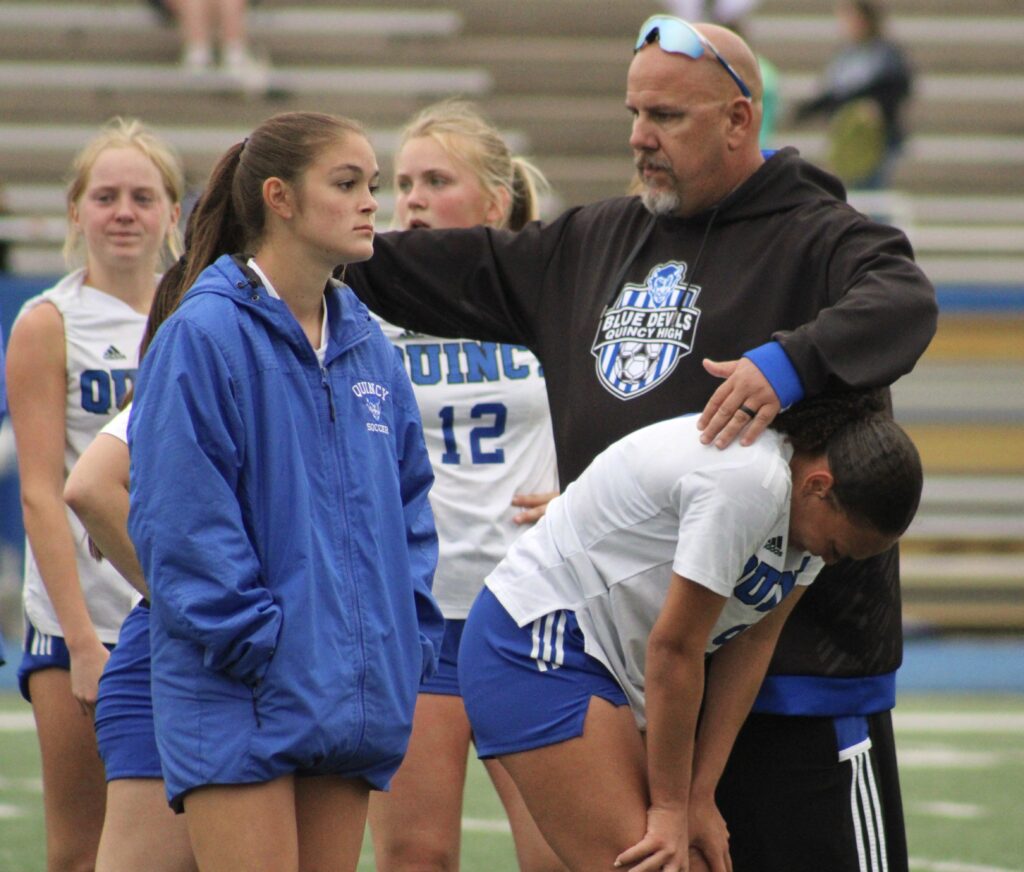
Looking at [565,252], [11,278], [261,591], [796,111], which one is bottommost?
[261,591]

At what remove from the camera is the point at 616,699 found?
122 inches

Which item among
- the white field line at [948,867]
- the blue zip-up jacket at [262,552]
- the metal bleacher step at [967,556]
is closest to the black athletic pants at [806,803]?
the blue zip-up jacket at [262,552]

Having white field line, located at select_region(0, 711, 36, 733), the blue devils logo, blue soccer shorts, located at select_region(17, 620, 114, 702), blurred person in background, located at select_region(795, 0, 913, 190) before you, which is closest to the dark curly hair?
the blue devils logo

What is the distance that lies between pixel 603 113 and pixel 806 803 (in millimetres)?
11461

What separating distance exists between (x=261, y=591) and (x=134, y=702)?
27.5 inches

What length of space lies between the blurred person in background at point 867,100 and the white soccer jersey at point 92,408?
872 cm

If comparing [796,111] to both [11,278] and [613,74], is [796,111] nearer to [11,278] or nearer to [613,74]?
[613,74]

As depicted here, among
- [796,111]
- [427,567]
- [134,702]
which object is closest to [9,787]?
[134,702]

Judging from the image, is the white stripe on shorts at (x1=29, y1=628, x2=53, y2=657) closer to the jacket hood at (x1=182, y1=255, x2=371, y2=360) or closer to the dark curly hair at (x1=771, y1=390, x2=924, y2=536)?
the jacket hood at (x1=182, y1=255, x2=371, y2=360)

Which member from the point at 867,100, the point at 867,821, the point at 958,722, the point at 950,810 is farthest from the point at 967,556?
the point at 867,821

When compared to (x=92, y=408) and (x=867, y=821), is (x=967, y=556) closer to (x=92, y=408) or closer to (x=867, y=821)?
(x=92, y=408)

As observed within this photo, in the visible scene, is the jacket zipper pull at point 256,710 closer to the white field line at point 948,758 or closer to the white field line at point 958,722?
the white field line at point 948,758

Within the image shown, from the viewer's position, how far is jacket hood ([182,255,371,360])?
9.58 ft

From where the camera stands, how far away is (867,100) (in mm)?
12586
